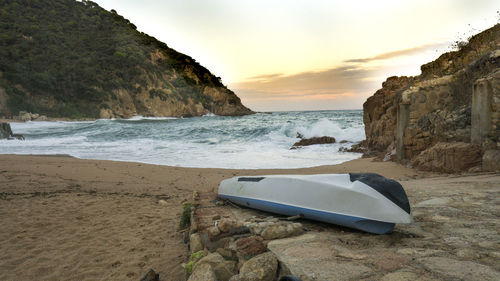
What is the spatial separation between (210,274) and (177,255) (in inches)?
48.5

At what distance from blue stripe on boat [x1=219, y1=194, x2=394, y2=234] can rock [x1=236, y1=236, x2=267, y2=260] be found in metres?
0.61

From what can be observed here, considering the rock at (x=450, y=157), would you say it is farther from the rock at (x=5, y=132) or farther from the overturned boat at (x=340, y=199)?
the rock at (x=5, y=132)

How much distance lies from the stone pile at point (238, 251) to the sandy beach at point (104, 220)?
41 centimetres

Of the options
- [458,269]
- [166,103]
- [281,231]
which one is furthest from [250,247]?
[166,103]

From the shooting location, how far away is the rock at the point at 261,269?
182 centimetres

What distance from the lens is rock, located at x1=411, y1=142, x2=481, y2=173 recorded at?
5.40 m

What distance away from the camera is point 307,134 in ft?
58.4

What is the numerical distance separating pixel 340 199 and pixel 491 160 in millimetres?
4198

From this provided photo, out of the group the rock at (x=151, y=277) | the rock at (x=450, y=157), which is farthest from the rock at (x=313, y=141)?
the rock at (x=151, y=277)

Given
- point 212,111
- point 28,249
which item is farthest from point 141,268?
point 212,111

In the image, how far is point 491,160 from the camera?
4996mm

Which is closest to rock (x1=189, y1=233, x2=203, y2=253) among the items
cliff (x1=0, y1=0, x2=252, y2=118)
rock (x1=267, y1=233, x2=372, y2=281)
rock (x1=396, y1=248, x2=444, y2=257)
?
rock (x1=267, y1=233, x2=372, y2=281)

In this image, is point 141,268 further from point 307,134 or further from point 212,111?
point 212,111

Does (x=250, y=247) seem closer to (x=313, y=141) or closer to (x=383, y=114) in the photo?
(x=383, y=114)
